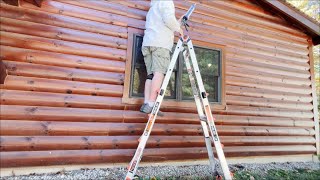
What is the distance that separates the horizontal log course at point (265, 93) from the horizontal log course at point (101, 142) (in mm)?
939

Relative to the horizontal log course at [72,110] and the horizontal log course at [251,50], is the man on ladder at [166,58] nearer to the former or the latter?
the horizontal log course at [72,110]

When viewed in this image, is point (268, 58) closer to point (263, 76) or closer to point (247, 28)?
point (263, 76)

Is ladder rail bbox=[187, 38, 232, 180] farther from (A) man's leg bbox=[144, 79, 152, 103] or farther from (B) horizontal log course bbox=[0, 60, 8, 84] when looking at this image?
(B) horizontal log course bbox=[0, 60, 8, 84]

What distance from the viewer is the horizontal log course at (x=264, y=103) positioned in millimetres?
5133

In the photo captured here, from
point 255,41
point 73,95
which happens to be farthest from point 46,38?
point 255,41

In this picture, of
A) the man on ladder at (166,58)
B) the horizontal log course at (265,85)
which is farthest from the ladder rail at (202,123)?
the horizontal log course at (265,85)

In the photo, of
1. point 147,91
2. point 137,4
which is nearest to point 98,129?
point 147,91

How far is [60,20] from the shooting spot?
386cm

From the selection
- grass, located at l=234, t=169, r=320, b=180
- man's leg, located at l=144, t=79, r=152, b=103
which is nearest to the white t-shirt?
man's leg, located at l=144, t=79, r=152, b=103

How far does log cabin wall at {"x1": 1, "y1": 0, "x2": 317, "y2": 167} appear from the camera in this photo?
3496 millimetres

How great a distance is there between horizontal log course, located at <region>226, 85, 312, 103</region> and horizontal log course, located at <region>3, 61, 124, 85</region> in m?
2.46

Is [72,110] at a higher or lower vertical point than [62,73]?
lower

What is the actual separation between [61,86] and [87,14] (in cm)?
129

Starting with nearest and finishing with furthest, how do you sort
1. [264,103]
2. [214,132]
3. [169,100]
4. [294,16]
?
A: [214,132] → [169,100] → [264,103] → [294,16]
